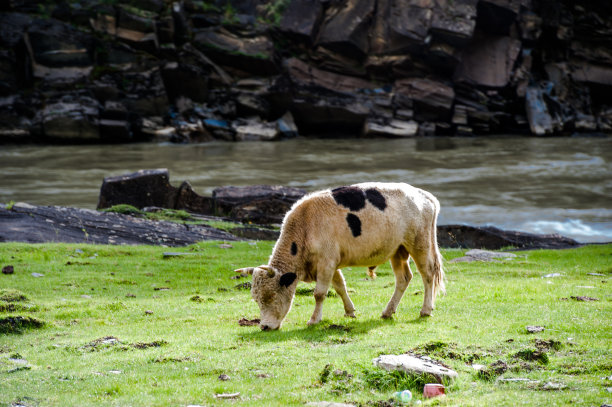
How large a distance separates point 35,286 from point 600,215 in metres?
29.9

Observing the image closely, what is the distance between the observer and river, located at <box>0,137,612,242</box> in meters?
36.4

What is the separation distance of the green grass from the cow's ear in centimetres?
75

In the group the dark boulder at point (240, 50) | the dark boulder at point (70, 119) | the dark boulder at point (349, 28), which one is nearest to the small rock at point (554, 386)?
the dark boulder at point (70, 119)

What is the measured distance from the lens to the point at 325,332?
10039 millimetres

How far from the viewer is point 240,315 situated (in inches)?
471

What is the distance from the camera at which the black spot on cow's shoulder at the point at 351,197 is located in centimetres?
1065

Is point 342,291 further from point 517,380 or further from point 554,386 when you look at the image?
point 554,386

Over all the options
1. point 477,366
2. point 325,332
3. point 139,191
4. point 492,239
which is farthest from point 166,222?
point 477,366

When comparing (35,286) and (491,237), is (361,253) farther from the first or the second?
(491,237)

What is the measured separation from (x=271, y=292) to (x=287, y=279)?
1.08 feet

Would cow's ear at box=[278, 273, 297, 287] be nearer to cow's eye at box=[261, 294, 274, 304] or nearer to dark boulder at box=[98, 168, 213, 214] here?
cow's eye at box=[261, 294, 274, 304]

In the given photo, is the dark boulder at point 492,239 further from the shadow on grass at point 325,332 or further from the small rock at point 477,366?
the small rock at point 477,366

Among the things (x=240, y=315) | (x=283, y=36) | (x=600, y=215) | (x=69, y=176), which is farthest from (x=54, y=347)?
(x=283, y=36)

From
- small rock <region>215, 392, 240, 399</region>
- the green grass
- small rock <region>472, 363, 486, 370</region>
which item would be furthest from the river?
small rock <region>215, 392, 240, 399</region>
